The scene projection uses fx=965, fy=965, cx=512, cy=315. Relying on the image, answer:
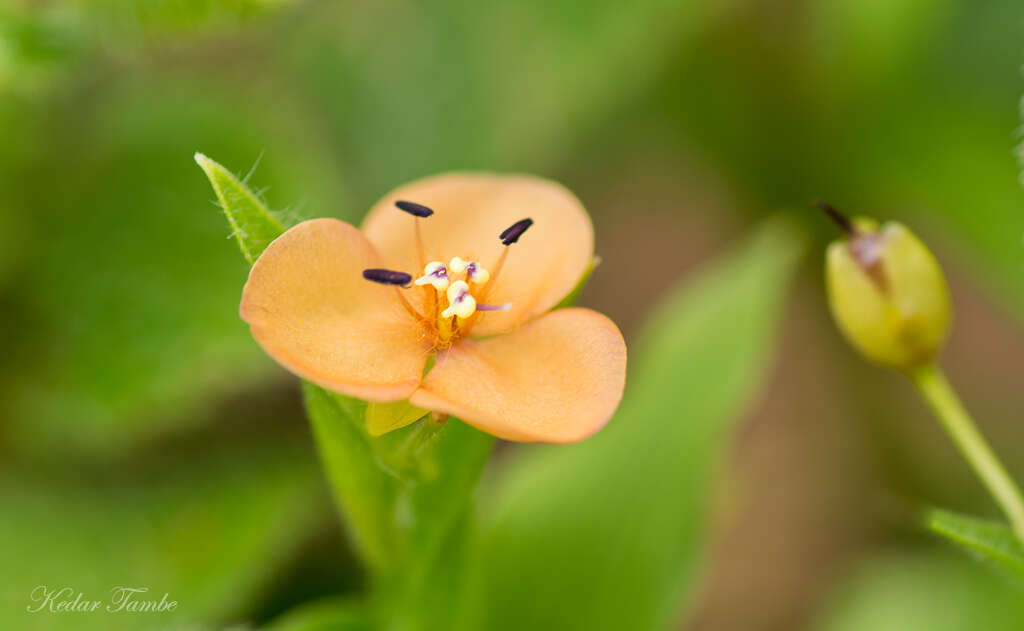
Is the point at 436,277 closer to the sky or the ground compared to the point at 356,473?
closer to the sky

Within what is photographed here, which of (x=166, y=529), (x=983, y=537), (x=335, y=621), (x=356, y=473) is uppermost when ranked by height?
(x=983, y=537)

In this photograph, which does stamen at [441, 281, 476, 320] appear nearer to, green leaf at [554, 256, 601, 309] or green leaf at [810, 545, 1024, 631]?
green leaf at [554, 256, 601, 309]

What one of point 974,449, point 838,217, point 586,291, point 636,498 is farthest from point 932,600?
point 586,291

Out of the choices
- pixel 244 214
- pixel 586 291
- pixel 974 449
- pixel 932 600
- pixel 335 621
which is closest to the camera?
pixel 244 214

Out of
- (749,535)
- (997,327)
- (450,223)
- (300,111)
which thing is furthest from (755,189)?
(450,223)

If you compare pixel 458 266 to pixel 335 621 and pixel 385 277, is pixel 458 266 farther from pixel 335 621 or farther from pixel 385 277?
pixel 335 621

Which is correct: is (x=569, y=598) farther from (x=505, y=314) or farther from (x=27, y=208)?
(x=27, y=208)

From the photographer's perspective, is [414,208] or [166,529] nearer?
[414,208]

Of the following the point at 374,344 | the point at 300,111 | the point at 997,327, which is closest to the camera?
the point at 374,344
